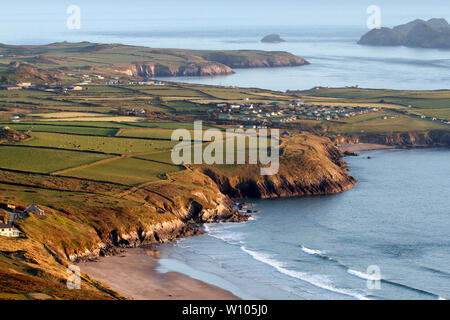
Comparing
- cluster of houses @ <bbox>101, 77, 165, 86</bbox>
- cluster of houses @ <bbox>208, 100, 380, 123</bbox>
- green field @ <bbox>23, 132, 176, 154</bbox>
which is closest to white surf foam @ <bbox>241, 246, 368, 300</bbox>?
green field @ <bbox>23, 132, 176, 154</bbox>

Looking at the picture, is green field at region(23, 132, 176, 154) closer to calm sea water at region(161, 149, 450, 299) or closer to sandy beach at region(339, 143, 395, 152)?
calm sea water at region(161, 149, 450, 299)

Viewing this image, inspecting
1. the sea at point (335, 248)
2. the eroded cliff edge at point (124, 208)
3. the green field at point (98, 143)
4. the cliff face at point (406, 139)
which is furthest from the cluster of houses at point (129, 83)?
the sea at point (335, 248)

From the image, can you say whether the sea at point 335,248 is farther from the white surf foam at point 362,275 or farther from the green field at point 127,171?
the green field at point 127,171

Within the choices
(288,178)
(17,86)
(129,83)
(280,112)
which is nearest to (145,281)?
(288,178)

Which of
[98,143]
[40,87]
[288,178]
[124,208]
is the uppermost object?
[40,87]

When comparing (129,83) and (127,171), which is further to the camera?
(129,83)

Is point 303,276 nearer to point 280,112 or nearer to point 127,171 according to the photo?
point 127,171
